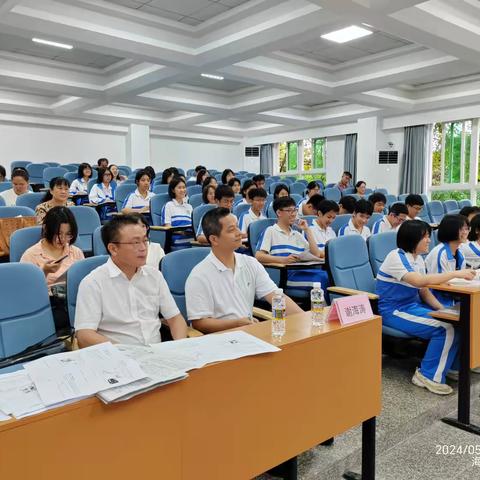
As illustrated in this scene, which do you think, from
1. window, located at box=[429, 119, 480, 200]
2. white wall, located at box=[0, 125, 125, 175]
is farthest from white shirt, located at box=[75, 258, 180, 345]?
white wall, located at box=[0, 125, 125, 175]

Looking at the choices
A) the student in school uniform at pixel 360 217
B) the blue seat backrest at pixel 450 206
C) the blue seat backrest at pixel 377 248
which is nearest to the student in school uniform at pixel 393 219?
the student in school uniform at pixel 360 217

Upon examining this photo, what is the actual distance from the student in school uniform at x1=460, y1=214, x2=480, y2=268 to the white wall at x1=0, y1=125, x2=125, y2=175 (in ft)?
39.1

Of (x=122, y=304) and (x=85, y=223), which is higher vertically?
(x=85, y=223)

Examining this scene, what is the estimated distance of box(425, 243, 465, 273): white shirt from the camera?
310cm

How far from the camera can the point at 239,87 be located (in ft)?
37.3

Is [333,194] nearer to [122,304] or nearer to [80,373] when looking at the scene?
[122,304]

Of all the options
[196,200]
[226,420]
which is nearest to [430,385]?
[226,420]

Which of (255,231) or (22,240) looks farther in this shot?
(255,231)

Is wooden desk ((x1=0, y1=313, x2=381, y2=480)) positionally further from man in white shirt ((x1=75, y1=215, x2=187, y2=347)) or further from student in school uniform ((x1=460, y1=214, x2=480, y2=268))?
student in school uniform ((x1=460, y1=214, x2=480, y2=268))

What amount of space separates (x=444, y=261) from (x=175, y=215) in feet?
10.4

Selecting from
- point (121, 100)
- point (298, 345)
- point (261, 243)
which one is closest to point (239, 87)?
point (121, 100)

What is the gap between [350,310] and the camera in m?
1.80

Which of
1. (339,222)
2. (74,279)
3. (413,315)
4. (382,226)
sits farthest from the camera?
(339,222)

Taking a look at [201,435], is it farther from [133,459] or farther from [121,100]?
[121,100]
